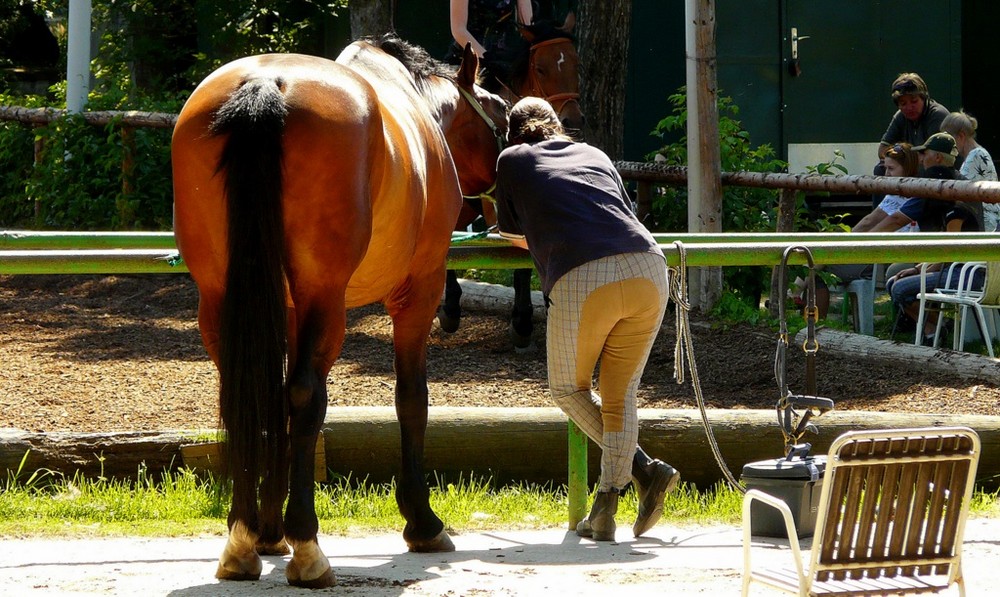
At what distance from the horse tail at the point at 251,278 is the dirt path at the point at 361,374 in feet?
9.04

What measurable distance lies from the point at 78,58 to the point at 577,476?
32.2ft

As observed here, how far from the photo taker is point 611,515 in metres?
4.96

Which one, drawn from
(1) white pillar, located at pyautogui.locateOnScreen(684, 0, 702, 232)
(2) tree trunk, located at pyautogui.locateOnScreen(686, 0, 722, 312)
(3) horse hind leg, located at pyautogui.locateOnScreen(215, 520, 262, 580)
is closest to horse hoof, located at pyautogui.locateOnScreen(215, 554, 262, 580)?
(3) horse hind leg, located at pyautogui.locateOnScreen(215, 520, 262, 580)

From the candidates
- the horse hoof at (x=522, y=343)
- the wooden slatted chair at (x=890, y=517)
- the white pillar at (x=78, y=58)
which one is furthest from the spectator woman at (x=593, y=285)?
the white pillar at (x=78, y=58)

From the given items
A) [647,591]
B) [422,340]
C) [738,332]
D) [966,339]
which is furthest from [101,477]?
[966,339]

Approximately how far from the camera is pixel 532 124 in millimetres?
5066

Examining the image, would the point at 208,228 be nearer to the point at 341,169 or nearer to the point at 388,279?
the point at 341,169

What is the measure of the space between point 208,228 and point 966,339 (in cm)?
613

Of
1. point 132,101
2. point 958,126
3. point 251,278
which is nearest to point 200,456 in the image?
point 251,278

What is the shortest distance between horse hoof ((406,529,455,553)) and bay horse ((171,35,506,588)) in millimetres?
581

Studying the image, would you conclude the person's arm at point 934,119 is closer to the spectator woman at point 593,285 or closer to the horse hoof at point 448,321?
the horse hoof at point 448,321

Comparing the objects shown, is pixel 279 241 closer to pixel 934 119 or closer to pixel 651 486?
pixel 651 486

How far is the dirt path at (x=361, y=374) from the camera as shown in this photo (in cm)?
715

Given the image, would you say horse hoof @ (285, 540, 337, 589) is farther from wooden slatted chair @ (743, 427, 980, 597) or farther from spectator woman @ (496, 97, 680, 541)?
wooden slatted chair @ (743, 427, 980, 597)
